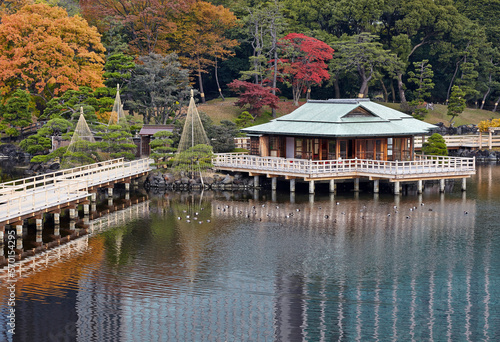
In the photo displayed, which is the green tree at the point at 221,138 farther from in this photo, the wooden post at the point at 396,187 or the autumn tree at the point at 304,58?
the autumn tree at the point at 304,58

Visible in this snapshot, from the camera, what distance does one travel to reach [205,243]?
39406 millimetres

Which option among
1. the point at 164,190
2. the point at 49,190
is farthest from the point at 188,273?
the point at 164,190

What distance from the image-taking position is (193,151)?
57.9 meters

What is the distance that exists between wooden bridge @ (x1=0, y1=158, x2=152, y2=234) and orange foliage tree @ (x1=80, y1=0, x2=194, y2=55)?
28.1 metres

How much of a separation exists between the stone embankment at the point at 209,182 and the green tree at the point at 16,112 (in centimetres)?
2479

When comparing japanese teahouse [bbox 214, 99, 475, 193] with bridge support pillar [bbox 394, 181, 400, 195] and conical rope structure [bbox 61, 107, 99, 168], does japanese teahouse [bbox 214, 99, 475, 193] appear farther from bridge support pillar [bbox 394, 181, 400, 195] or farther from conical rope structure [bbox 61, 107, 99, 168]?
conical rope structure [bbox 61, 107, 99, 168]

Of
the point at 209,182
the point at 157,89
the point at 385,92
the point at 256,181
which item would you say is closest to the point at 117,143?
the point at 209,182

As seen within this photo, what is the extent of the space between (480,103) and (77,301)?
269ft

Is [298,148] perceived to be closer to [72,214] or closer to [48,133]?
[72,214]

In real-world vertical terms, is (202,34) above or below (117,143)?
above

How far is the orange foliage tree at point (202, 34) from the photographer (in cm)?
8662

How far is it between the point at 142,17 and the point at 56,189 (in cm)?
4369

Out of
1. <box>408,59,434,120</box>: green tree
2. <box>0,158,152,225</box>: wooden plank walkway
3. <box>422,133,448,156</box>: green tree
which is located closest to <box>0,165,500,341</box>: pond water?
<box>0,158,152,225</box>: wooden plank walkway

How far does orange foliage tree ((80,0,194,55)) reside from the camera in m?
84.3
